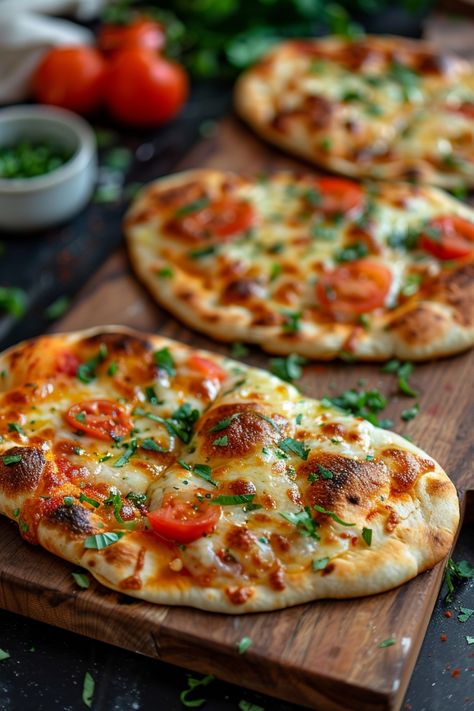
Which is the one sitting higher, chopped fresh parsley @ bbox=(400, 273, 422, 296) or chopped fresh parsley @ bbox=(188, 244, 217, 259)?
chopped fresh parsley @ bbox=(400, 273, 422, 296)

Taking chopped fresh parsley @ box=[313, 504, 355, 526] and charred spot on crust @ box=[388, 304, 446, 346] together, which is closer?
chopped fresh parsley @ box=[313, 504, 355, 526]

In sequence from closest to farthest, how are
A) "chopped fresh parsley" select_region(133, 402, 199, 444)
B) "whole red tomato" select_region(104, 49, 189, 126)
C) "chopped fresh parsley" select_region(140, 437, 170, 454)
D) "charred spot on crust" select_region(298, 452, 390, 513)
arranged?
"charred spot on crust" select_region(298, 452, 390, 513)
"chopped fresh parsley" select_region(140, 437, 170, 454)
"chopped fresh parsley" select_region(133, 402, 199, 444)
"whole red tomato" select_region(104, 49, 189, 126)

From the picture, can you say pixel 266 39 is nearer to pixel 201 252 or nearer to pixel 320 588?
pixel 201 252

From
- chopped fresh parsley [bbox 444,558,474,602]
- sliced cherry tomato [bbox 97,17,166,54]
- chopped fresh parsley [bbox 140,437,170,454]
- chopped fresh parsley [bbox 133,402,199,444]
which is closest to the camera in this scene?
chopped fresh parsley [bbox 444,558,474,602]

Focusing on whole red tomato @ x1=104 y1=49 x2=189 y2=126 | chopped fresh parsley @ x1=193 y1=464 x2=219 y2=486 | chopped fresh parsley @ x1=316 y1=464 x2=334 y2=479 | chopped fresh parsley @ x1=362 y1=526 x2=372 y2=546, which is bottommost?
whole red tomato @ x1=104 y1=49 x2=189 y2=126

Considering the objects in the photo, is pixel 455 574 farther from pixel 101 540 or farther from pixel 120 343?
pixel 120 343

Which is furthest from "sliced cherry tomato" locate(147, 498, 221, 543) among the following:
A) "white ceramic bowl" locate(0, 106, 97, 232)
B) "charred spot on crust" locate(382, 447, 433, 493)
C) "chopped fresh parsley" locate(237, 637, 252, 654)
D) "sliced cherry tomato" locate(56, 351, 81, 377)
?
"white ceramic bowl" locate(0, 106, 97, 232)

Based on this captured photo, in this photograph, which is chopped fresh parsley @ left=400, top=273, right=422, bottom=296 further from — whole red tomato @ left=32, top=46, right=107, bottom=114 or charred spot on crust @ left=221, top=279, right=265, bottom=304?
whole red tomato @ left=32, top=46, right=107, bottom=114

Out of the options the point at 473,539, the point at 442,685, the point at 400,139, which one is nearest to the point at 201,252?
the point at 400,139
